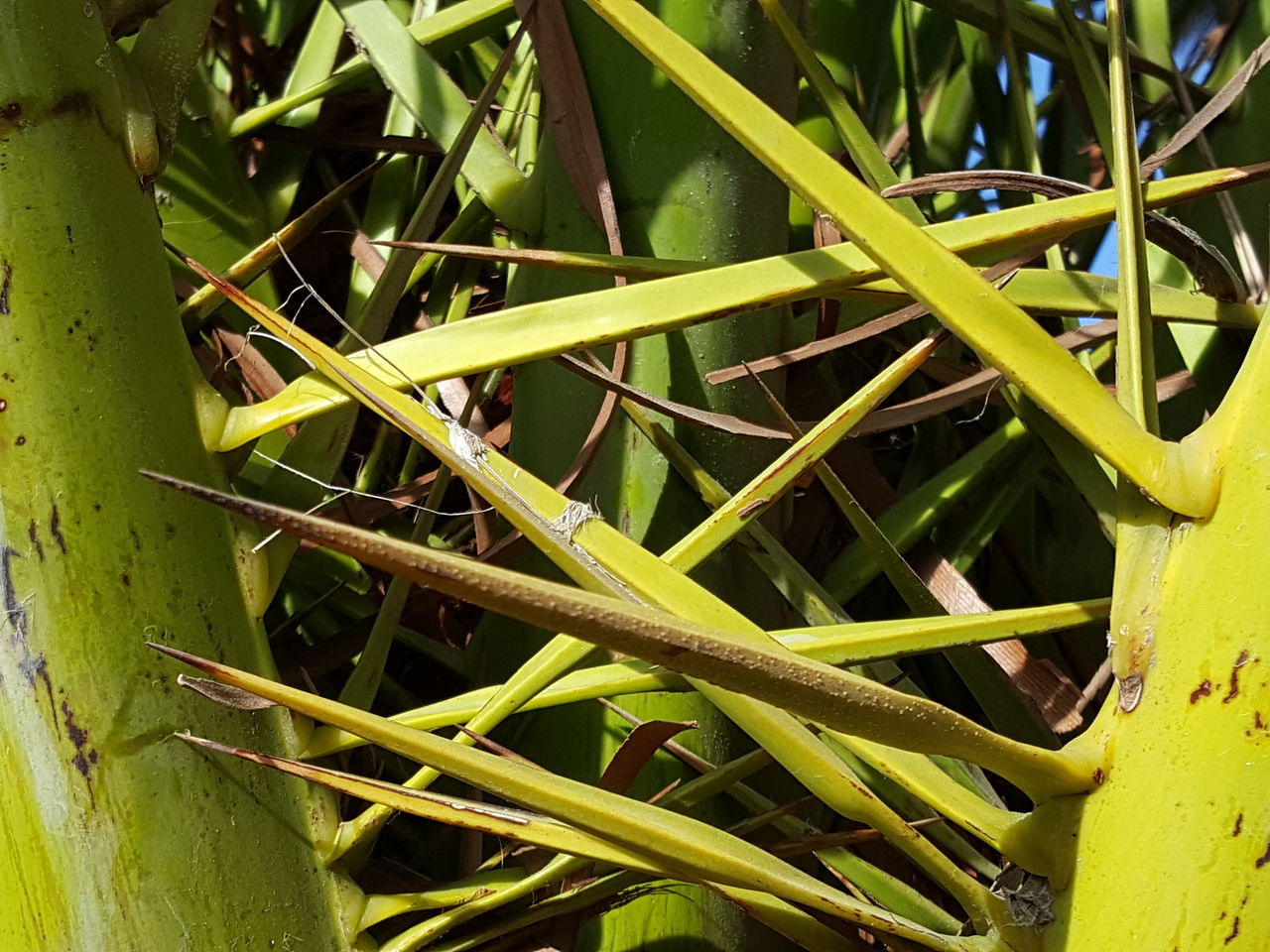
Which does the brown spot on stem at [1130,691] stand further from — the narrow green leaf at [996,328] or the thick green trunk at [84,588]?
the thick green trunk at [84,588]

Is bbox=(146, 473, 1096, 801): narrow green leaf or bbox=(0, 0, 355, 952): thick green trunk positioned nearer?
bbox=(146, 473, 1096, 801): narrow green leaf

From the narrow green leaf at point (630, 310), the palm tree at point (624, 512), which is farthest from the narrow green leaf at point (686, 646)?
the narrow green leaf at point (630, 310)

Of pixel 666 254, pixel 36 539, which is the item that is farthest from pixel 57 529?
pixel 666 254

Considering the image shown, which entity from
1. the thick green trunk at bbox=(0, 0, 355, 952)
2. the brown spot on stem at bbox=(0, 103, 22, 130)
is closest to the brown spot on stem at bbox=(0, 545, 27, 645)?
the thick green trunk at bbox=(0, 0, 355, 952)

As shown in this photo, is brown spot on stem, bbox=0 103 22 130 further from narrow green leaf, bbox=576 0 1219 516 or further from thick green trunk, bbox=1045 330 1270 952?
thick green trunk, bbox=1045 330 1270 952

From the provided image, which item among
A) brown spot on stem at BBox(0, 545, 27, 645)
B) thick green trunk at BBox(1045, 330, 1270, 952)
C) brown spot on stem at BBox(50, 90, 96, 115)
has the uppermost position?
brown spot on stem at BBox(50, 90, 96, 115)

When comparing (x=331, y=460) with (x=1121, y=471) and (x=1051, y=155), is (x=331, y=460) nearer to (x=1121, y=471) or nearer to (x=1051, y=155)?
(x=1121, y=471)

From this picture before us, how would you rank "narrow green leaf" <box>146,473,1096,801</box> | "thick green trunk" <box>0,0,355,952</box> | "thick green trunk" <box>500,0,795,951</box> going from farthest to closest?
"thick green trunk" <box>500,0,795,951</box> < "thick green trunk" <box>0,0,355,952</box> < "narrow green leaf" <box>146,473,1096,801</box>

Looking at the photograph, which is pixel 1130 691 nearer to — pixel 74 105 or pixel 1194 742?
pixel 1194 742
